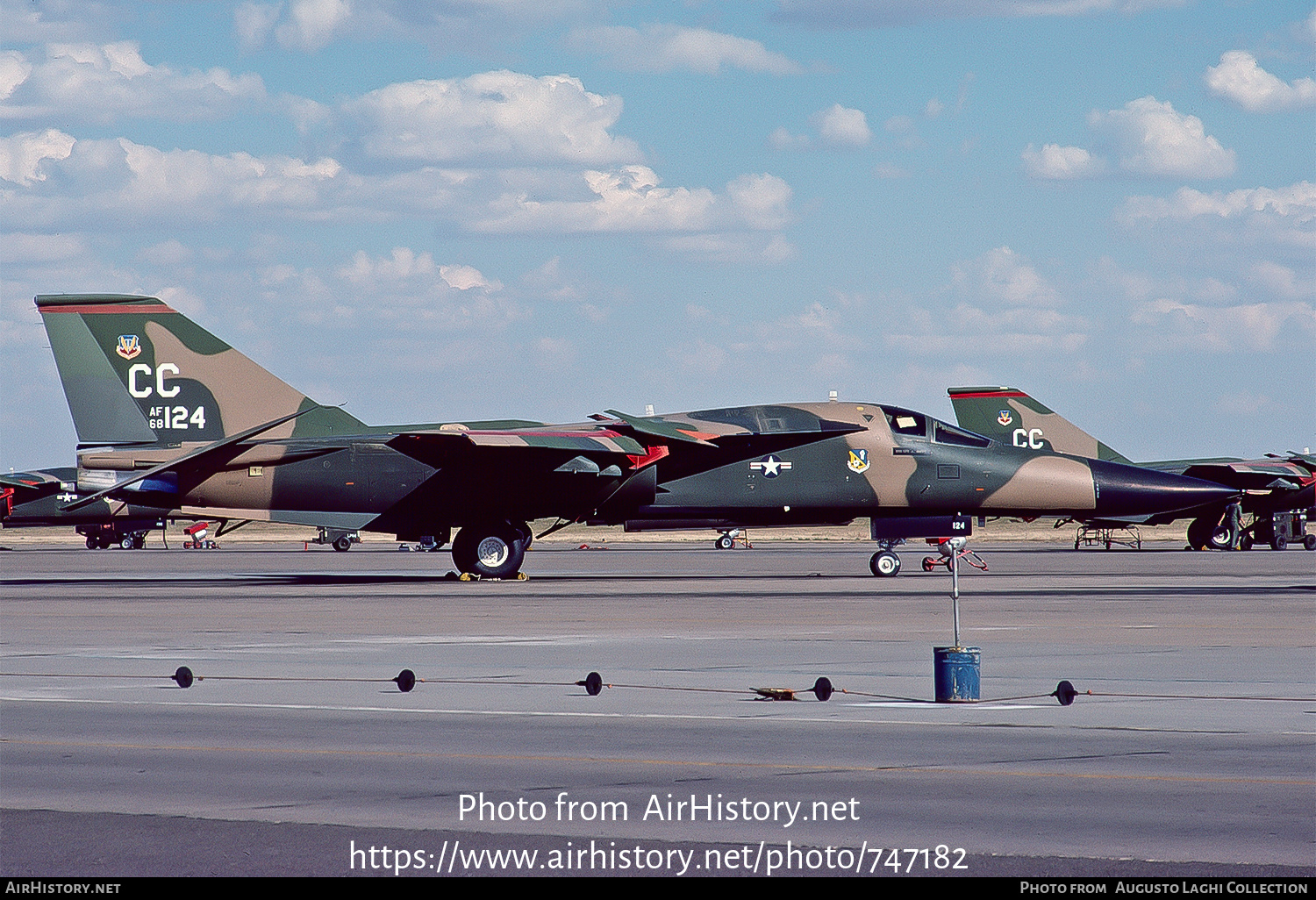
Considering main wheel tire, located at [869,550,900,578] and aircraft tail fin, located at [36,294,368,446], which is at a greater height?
aircraft tail fin, located at [36,294,368,446]

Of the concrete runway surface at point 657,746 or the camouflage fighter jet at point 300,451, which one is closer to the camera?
the concrete runway surface at point 657,746

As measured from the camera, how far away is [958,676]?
1203cm

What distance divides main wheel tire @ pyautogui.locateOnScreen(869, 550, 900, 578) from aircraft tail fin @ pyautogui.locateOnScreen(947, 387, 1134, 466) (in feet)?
77.9

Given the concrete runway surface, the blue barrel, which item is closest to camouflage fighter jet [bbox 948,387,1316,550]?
the concrete runway surface

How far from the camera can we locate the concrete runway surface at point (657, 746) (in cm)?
693

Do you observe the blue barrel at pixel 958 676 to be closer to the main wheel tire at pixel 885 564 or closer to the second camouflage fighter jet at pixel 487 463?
the second camouflage fighter jet at pixel 487 463

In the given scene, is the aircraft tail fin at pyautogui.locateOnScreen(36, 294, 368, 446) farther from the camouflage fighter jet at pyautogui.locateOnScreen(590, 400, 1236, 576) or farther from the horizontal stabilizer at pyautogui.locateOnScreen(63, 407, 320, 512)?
the camouflage fighter jet at pyautogui.locateOnScreen(590, 400, 1236, 576)

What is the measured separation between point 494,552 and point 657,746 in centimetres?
2347

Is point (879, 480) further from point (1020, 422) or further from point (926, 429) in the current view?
point (1020, 422)

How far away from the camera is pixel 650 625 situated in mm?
20094

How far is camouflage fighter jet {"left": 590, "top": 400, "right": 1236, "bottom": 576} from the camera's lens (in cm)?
3278

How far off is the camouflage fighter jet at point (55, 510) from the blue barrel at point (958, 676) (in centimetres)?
4900

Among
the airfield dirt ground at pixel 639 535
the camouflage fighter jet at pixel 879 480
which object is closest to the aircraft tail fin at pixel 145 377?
the camouflage fighter jet at pixel 879 480

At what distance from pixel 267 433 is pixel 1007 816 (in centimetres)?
2694
